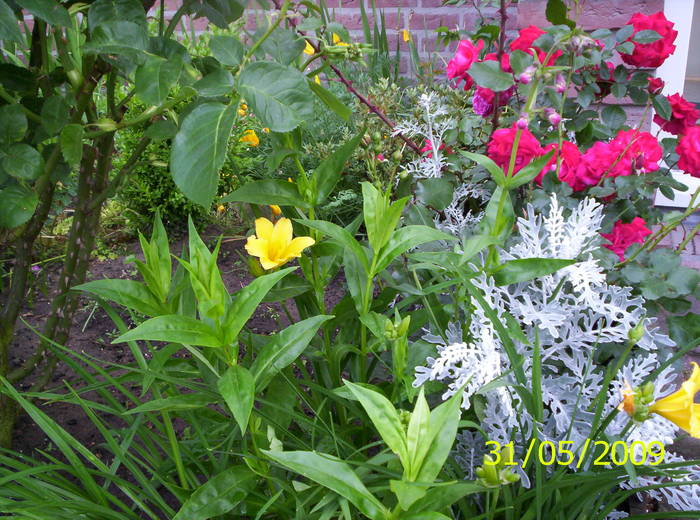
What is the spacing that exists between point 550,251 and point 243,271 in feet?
4.10

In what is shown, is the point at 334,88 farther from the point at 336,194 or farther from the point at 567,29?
the point at 567,29

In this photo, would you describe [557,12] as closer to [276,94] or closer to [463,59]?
[463,59]

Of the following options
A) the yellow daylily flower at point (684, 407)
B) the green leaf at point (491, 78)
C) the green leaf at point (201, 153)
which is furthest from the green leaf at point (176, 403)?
the green leaf at point (491, 78)

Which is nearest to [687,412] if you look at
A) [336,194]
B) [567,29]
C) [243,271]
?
[567,29]

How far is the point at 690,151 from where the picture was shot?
1337 millimetres

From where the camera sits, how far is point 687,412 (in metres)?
0.74

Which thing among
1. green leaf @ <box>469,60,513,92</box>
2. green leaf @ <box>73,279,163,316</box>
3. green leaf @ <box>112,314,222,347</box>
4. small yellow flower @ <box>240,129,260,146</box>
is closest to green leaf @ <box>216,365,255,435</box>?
green leaf @ <box>112,314,222,347</box>

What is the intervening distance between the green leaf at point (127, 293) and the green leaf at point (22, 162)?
17cm

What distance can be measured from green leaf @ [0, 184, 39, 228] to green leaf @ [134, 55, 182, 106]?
0.26 metres

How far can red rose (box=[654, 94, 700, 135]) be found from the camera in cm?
146

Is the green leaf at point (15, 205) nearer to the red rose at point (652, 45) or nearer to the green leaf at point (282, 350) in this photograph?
the green leaf at point (282, 350)

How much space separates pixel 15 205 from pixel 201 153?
1.15 feet

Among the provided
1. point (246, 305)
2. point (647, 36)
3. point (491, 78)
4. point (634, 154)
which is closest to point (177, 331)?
point (246, 305)

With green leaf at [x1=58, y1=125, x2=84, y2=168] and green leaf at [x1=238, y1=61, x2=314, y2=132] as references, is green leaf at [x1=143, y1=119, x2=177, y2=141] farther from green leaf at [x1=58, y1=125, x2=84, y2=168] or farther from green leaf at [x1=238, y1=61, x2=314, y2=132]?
green leaf at [x1=238, y1=61, x2=314, y2=132]
